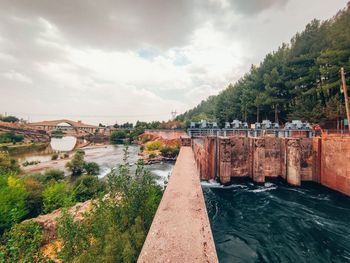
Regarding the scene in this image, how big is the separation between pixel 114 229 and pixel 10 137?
84753 millimetres

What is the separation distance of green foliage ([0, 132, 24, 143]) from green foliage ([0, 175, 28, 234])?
68013 mm

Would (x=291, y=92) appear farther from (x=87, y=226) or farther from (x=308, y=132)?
(x=87, y=226)

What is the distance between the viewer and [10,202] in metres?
11.0

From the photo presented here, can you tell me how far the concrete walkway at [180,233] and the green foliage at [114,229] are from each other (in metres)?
1.02

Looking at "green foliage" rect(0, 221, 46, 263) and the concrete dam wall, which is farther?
the concrete dam wall

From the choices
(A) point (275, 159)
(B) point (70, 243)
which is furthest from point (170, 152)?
(B) point (70, 243)

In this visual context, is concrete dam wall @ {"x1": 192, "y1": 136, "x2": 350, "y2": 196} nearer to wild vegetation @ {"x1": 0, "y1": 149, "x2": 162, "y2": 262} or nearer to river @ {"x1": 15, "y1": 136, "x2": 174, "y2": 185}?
river @ {"x1": 15, "y1": 136, "x2": 174, "y2": 185}

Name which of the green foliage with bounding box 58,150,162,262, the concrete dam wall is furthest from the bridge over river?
the green foliage with bounding box 58,150,162,262

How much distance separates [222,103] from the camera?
67500 mm

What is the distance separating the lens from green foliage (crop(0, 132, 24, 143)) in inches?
2525

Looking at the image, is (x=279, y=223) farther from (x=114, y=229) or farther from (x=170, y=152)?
(x=170, y=152)

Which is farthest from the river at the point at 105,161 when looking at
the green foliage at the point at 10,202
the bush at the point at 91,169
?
the green foliage at the point at 10,202

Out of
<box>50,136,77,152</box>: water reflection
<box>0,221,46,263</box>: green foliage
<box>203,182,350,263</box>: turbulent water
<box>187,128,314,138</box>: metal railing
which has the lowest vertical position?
<box>50,136,77,152</box>: water reflection

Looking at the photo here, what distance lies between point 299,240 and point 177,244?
9.87 metres
